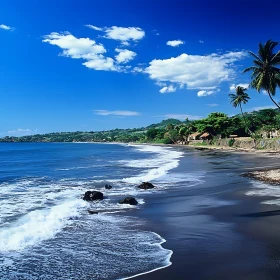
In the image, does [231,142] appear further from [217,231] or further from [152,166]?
[217,231]

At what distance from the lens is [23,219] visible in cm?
1300

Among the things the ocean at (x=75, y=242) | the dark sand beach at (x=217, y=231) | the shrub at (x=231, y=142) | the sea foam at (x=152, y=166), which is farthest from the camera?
the shrub at (x=231, y=142)

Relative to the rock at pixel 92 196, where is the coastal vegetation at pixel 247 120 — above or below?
above

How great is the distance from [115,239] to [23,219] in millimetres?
5122

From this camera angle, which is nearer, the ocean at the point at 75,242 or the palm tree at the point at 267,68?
the ocean at the point at 75,242

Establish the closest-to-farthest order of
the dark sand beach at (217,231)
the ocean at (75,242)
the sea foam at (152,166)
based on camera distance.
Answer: the dark sand beach at (217,231) → the ocean at (75,242) → the sea foam at (152,166)

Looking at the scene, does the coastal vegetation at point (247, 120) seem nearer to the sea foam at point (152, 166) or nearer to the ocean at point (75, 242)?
the sea foam at point (152, 166)

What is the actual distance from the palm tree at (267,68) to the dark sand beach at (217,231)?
28970 mm

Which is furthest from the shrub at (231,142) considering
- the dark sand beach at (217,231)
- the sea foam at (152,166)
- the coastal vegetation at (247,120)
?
the dark sand beach at (217,231)

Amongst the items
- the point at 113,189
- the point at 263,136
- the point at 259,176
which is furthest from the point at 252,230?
the point at 263,136

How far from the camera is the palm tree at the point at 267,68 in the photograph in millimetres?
42750

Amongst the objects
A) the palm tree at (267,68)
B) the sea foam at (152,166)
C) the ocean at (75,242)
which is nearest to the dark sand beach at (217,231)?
the ocean at (75,242)

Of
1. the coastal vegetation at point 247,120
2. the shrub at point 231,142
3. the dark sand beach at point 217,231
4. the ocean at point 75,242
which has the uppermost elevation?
the coastal vegetation at point 247,120

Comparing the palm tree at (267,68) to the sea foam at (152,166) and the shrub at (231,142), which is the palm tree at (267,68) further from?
the shrub at (231,142)
